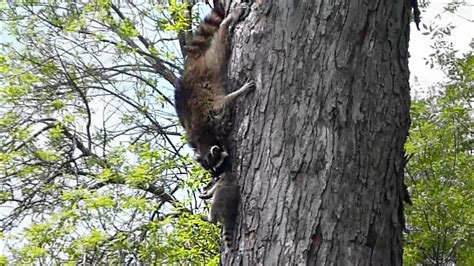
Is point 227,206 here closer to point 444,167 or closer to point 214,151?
point 214,151

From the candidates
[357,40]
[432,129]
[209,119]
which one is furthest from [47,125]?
[357,40]

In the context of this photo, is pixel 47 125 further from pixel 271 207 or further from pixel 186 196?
pixel 271 207

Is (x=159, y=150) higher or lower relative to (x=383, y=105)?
higher

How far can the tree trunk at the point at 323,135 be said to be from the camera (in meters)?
1.70

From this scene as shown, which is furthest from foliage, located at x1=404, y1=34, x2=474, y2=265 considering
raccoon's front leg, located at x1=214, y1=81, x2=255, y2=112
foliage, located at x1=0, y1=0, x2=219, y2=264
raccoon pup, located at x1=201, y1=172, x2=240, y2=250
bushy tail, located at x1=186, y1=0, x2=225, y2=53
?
raccoon pup, located at x1=201, y1=172, x2=240, y2=250

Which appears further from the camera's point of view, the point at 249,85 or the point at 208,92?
the point at 208,92

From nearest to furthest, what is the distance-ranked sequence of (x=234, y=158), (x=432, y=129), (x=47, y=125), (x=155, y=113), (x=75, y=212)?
(x=234, y=158)
(x=75, y=212)
(x=432, y=129)
(x=47, y=125)
(x=155, y=113)

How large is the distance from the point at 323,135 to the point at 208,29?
27.2 inches

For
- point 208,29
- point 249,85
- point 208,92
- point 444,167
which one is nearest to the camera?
point 249,85

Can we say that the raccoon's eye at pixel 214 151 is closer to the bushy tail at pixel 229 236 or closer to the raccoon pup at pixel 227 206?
the raccoon pup at pixel 227 206

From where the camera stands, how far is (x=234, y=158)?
1.85m

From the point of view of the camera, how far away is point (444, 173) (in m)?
5.50

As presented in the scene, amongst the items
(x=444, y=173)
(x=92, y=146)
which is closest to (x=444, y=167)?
(x=444, y=173)

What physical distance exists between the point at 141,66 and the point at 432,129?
2506mm
